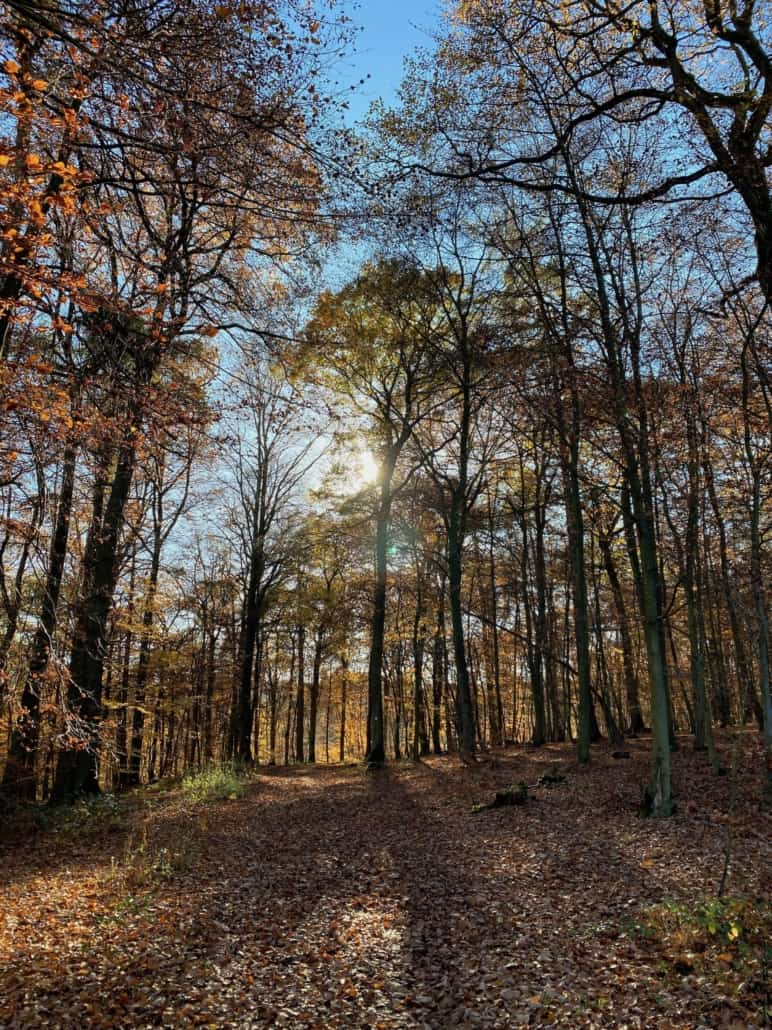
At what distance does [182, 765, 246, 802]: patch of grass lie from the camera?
12.5 m

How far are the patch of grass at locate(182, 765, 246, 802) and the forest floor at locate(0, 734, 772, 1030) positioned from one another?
2521 millimetres

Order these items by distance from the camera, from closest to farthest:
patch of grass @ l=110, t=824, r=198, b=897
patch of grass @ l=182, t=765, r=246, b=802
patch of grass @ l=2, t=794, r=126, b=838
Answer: patch of grass @ l=110, t=824, r=198, b=897 → patch of grass @ l=2, t=794, r=126, b=838 → patch of grass @ l=182, t=765, r=246, b=802

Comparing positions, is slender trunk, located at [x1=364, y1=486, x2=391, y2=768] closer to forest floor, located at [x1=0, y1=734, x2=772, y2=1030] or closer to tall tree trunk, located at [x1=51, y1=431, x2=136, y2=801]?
forest floor, located at [x1=0, y1=734, x2=772, y2=1030]

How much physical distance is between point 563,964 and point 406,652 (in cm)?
2526

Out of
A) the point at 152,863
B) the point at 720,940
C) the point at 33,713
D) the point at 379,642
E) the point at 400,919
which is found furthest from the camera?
the point at 379,642

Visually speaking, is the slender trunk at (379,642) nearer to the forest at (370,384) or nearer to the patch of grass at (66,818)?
the forest at (370,384)

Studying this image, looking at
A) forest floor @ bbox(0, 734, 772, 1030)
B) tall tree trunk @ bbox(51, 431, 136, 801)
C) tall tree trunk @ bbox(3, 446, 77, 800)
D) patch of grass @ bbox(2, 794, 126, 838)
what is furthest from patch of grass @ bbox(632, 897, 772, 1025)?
tall tree trunk @ bbox(51, 431, 136, 801)

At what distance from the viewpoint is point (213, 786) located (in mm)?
13227

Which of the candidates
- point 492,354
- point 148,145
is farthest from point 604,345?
point 148,145

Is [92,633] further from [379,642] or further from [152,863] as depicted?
[379,642]

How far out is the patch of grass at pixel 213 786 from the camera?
12.5m

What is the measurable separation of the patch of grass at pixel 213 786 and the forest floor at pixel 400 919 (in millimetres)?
2521

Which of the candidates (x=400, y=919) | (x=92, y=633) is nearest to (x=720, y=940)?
(x=400, y=919)

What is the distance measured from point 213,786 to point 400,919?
8.82 meters
